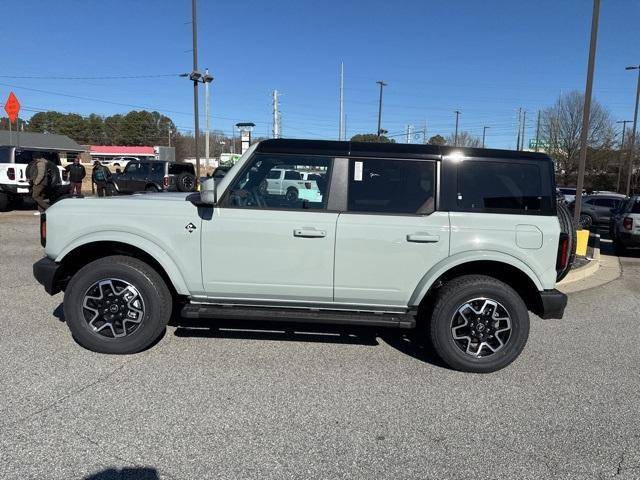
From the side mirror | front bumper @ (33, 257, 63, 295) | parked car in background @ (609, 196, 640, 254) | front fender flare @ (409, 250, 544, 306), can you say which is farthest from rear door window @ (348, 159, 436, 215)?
parked car in background @ (609, 196, 640, 254)

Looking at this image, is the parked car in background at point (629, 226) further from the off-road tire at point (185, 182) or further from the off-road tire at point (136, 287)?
the off-road tire at point (185, 182)

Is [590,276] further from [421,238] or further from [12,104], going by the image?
[12,104]

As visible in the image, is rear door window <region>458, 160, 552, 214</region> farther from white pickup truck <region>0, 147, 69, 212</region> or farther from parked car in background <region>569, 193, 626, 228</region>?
parked car in background <region>569, 193, 626, 228</region>

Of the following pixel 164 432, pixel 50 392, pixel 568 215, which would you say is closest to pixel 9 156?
pixel 50 392

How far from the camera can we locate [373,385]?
12.5 feet

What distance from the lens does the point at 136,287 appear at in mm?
4109

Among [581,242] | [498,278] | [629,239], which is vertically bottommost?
[629,239]

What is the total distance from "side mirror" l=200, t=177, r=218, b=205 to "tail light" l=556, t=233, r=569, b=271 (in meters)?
2.92

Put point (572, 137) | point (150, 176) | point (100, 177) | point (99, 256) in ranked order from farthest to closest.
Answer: point (572, 137)
point (150, 176)
point (100, 177)
point (99, 256)

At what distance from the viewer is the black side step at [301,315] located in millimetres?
4051

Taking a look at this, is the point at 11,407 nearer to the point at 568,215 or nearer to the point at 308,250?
the point at 308,250

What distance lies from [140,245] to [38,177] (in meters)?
10.3

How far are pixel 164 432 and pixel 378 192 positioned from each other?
243cm

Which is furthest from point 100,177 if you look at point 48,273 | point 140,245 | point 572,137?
point 572,137
